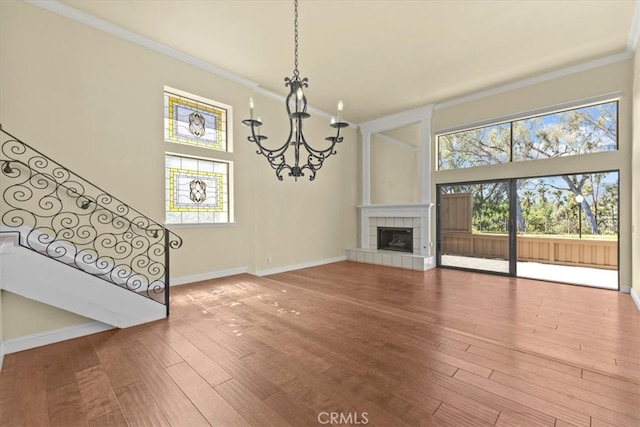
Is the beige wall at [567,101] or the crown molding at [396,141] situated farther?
the crown molding at [396,141]

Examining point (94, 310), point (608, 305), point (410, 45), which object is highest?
point (410, 45)

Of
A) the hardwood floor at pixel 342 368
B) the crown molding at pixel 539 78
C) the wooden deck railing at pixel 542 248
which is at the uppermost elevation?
the crown molding at pixel 539 78

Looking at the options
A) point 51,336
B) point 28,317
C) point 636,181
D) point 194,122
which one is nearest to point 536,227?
point 636,181

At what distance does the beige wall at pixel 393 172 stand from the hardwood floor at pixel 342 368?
11.5 feet

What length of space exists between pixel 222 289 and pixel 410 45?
437 cm

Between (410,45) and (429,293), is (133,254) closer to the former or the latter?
(429,293)

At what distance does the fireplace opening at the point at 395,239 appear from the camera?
6457mm

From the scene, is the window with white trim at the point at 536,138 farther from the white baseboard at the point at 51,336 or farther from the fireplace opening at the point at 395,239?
the white baseboard at the point at 51,336

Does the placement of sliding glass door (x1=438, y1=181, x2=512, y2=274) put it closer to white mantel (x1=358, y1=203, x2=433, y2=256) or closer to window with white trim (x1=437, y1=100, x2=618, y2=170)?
white mantel (x1=358, y1=203, x2=433, y2=256)

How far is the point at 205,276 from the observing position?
4422 mm

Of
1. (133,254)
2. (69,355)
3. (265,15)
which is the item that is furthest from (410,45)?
(69,355)

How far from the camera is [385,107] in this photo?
6.16m

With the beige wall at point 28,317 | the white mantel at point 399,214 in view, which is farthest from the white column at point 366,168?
the beige wall at point 28,317

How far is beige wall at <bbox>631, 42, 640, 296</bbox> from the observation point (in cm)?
361
